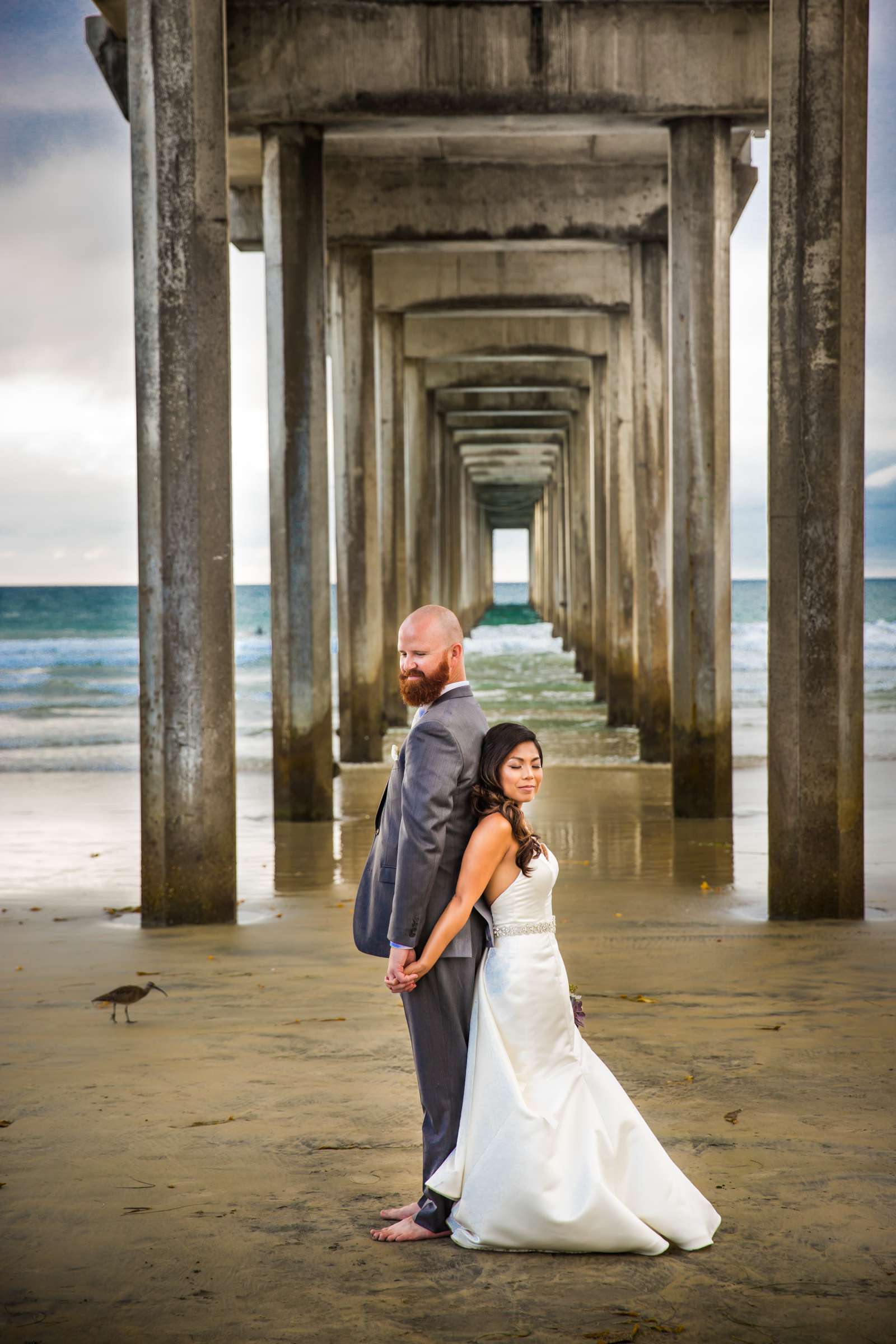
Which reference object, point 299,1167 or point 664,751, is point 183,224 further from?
point 664,751

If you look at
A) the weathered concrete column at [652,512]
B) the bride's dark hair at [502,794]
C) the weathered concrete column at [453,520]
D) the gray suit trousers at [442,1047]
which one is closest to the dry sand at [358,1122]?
the gray suit trousers at [442,1047]

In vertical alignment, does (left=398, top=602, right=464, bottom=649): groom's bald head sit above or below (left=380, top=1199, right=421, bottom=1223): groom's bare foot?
above

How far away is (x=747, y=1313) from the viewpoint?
317 centimetres

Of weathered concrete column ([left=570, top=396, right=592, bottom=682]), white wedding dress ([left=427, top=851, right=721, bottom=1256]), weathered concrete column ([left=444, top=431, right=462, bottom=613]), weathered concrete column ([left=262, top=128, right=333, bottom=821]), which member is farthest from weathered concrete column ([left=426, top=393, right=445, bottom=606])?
white wedding dress ([left=427, top=851, right=721, bottom=1256])

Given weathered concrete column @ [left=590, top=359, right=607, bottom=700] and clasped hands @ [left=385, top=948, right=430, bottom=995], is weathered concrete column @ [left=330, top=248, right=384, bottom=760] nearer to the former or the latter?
weathered concrete column @ [left=590, top=359, right=607, bottom=700]

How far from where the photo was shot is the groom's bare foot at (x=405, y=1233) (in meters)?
3.57

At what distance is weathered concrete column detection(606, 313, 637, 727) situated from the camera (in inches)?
Result: 736

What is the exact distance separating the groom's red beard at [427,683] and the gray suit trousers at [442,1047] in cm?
55

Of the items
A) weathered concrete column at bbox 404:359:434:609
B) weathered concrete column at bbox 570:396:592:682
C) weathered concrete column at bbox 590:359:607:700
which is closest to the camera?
weathered concrete column at bbox 590:359:607:700

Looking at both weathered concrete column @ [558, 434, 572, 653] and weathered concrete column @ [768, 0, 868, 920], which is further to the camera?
weathered concrete column @ [558, 434, 572, 653]

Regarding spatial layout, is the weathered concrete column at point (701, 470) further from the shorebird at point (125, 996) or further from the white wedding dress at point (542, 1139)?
the white wedding dress at point (542, 1139)

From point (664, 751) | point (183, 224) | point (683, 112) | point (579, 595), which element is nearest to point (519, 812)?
point (183, 224)

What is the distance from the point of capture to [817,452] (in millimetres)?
7387

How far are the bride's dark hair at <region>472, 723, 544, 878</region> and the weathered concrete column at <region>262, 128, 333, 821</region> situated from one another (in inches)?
321
